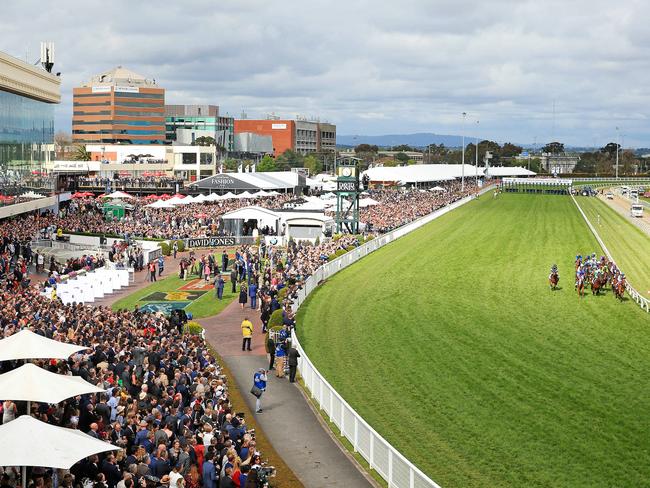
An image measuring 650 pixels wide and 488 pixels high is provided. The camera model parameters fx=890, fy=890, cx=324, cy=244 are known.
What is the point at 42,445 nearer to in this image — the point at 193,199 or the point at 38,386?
the point at 38,386

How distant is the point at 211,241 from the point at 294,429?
107 ft

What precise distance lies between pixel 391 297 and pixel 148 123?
509 ft

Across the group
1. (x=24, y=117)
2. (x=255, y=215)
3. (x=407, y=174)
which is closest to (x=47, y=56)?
(x=24, y=117)

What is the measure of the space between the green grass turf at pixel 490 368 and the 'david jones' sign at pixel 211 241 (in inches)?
474

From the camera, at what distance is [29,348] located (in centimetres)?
1455

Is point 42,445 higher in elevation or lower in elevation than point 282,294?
higher

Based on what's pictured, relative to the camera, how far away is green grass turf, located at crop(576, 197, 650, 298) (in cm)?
3644

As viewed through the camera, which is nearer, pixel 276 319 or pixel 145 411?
pixel 145 411

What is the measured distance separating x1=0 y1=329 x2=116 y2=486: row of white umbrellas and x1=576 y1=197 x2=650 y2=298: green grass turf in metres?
23.1

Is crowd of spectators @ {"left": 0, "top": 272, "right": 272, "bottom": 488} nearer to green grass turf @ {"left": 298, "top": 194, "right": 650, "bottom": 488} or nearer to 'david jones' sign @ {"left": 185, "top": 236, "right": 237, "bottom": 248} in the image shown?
green grass turf @ {"left": 298, "top": 194, "right": 650, "bottom": 488}

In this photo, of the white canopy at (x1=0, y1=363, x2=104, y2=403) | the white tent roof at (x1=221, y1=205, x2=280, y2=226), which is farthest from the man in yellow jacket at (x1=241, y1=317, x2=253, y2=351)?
the white tent roof at (x1=221, y1=205, x2=280, y2=226)

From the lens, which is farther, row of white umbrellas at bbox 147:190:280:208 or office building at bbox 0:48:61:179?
row of white umbrellas at bbox 147:190:280:208

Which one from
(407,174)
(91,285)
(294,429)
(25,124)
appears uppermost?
(25,124)

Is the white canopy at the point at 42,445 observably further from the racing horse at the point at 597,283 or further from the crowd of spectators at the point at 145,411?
the racing horse at the point at 597,283
